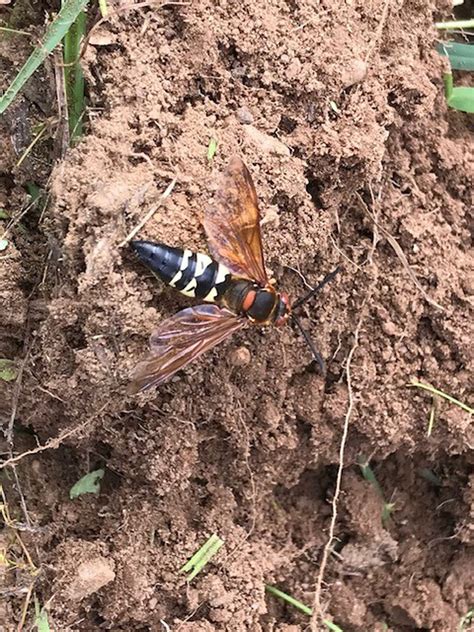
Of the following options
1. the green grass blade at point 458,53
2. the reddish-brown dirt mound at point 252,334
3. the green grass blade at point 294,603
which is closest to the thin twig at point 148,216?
the reddish-brown dirt mound at point 252,334

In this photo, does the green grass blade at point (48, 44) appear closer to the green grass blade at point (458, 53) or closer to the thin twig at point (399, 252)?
the thin twig at point (399, 252)

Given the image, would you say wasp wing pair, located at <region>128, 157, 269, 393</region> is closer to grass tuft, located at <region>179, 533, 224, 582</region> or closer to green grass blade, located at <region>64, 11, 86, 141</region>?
green grass blade, located at <region>64, 11, 86, 141</region>

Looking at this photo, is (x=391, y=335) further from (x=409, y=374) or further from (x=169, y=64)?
(x=169, y=64)

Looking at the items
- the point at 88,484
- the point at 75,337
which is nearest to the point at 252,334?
the point at 75,337

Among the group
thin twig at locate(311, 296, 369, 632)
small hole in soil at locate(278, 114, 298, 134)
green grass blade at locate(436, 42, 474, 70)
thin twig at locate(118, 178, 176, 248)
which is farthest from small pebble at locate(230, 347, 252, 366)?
green grass blade at locate(436, 42, 474, 70)

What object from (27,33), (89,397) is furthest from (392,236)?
(27,33)

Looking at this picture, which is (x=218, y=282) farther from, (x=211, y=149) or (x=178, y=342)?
(x=211, y=149)
